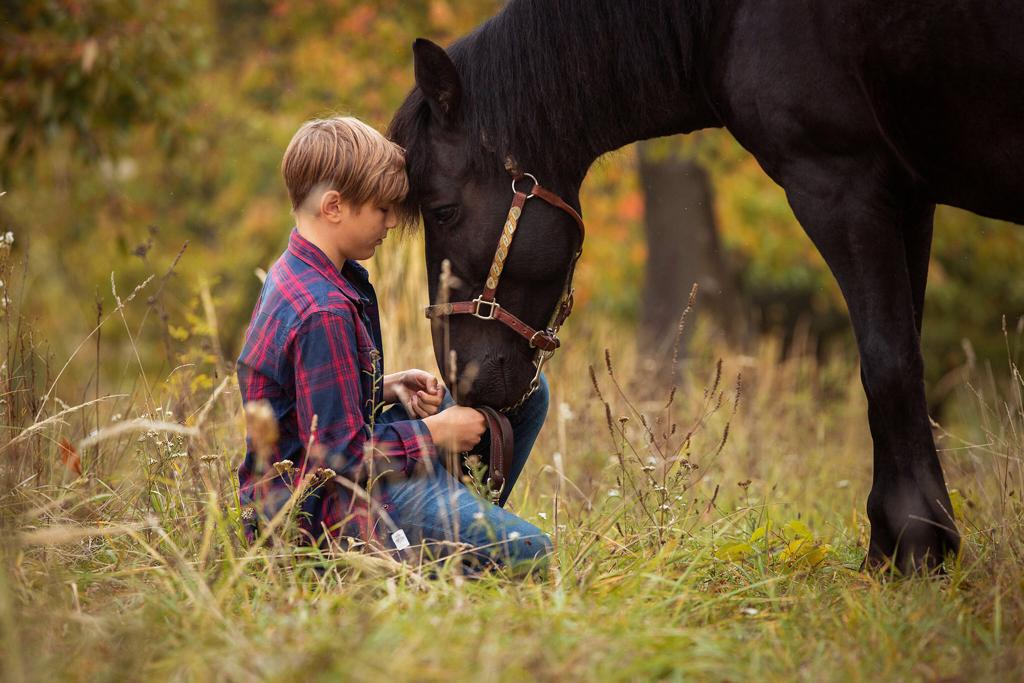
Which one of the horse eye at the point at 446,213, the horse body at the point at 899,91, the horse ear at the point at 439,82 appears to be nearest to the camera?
the horse body at the point at 899,91

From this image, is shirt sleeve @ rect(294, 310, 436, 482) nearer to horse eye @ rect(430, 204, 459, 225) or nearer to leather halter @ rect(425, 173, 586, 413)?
leather halter @ rect(425, 173, 586, 413)


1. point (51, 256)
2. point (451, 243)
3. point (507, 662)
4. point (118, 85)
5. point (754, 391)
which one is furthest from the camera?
point (51, 256)

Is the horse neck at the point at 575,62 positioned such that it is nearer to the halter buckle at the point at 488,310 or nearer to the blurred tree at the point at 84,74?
the halter buckle at the point at 488,310

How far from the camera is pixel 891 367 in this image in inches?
100

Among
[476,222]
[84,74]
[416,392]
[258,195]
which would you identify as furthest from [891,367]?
[258,195]

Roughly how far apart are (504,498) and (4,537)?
1395 mm

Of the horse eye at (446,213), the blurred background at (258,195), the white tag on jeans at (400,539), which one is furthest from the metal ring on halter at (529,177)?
the white tag on jeans at (400,539)

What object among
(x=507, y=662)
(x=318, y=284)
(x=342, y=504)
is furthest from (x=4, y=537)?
(x=507, y=662)

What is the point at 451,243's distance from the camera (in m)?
2.94

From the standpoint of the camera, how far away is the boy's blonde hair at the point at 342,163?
8.67 feet

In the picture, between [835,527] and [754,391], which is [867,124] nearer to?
[835,527]

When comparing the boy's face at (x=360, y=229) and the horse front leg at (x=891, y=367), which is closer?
the horse front leg at (x=891, y=367)

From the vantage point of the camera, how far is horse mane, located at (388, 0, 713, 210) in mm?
2904

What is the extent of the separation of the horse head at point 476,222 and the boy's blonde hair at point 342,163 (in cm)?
18
